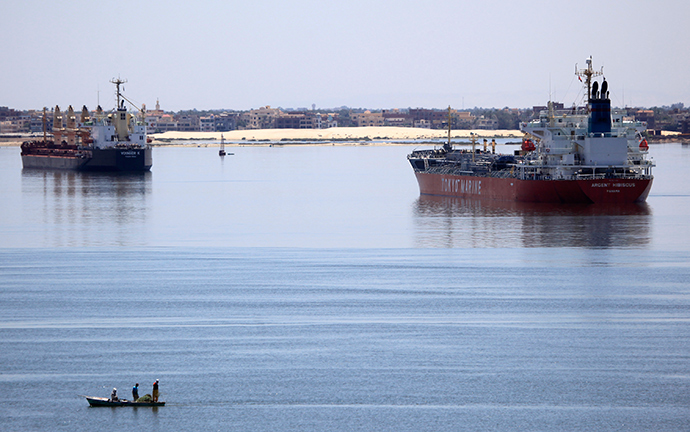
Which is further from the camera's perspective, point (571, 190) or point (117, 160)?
point (117, 160)

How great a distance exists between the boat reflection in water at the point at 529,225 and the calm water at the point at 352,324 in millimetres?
361

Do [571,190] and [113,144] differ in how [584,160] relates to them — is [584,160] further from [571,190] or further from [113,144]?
[113,144]

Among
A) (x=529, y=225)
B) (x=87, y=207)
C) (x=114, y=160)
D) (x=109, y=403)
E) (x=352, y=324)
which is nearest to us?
(x=109, y=403)

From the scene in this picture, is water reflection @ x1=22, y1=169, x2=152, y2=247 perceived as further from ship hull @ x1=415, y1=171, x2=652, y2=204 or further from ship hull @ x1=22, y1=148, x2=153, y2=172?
ship hull @ x1=415, y1=171, x2=652, y2=204

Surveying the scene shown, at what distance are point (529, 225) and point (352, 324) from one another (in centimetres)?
3201

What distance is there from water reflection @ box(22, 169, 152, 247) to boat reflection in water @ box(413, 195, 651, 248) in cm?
2053

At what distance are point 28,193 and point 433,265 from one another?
62673 millimetres

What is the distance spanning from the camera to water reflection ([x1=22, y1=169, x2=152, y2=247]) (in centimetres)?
5644

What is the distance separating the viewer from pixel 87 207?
7612cm

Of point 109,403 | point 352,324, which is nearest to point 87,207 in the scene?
point 352,324

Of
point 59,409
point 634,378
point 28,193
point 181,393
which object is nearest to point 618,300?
point 634,378

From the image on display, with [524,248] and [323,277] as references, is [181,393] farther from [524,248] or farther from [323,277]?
[524,248]

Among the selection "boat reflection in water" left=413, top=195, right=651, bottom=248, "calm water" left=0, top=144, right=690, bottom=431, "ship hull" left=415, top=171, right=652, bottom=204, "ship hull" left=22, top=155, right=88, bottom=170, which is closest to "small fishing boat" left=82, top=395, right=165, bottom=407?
"calm water" left=0, top=144, right=690, bottom=431

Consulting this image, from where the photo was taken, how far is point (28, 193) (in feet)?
305
